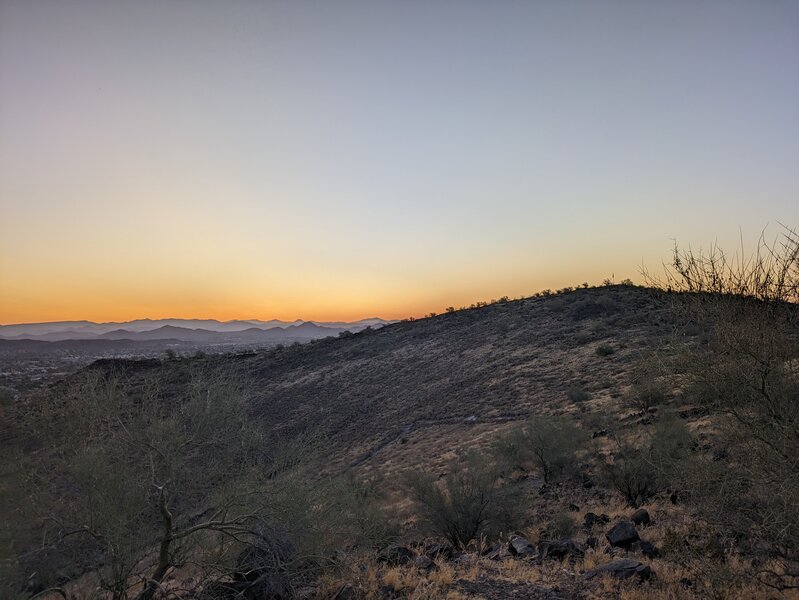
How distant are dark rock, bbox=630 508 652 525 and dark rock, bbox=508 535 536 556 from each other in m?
2.45

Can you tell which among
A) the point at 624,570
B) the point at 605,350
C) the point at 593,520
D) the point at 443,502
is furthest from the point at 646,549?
the point at 605,350

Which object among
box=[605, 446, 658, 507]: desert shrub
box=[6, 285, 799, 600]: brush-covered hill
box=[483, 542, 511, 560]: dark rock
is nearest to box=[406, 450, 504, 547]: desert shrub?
box=[6, 285, 799, 600]: brush-covered hill

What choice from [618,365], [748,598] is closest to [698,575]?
[748,598]

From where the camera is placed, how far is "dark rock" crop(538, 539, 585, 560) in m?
9.20

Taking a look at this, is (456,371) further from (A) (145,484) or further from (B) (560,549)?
(A) (145,484)

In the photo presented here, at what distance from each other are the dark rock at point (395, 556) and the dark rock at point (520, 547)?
7.10 feet

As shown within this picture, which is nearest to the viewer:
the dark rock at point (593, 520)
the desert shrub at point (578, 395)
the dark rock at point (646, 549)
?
the dark rock at point (646, 549)

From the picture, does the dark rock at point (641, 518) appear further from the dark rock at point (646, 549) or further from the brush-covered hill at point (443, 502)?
the dark rock at point (646, 549)

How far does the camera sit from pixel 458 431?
22547 mm

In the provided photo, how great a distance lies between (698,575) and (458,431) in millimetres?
15834

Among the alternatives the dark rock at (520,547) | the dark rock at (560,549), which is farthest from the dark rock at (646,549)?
the dark rock at (520,547)

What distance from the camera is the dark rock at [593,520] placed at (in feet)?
35.2

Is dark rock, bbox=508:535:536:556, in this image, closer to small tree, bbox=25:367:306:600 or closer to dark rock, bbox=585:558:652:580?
dark rock, bbox=585:558:652:580

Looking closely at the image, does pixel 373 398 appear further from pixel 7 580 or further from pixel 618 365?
pixel 7 580
